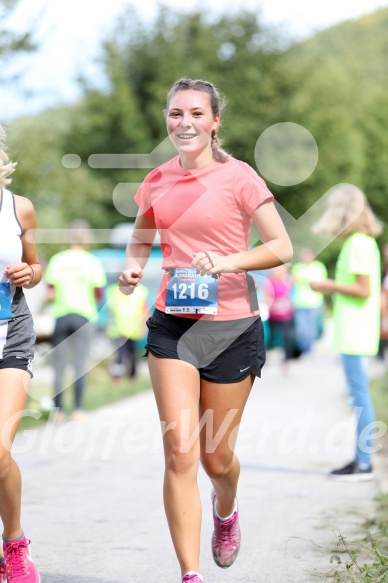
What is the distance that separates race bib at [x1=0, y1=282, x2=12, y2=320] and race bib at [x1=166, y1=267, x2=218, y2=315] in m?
0.63

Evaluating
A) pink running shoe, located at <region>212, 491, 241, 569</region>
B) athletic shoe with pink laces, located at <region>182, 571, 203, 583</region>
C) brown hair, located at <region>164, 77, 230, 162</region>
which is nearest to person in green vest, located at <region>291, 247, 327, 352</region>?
pink running shoe, located at <region>212, 491, 241, 569</region>

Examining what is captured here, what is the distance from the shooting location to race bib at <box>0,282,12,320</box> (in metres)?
4.25

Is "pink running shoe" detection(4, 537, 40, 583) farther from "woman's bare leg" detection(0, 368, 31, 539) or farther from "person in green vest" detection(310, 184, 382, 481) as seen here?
"person in green vest" detection(310, 184, 382, 481)

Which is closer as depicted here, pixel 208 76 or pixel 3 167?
pixel 3 167

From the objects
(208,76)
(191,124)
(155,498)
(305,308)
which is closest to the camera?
(191,124)

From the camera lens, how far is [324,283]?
7.55m

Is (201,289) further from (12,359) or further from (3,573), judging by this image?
(3,573)

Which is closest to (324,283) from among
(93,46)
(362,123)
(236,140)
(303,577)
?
(303,577)

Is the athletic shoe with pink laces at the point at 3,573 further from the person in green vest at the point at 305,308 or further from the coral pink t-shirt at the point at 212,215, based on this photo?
the person in green vest at the point at 305,308

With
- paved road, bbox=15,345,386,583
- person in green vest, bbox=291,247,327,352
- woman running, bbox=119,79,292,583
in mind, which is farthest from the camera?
person in green vest, bbox=291,247,327,352

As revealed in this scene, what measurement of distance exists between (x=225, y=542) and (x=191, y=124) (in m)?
1.83

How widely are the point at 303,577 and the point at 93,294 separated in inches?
279

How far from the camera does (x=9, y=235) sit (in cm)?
431

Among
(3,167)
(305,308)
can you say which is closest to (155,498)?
(3,167)
